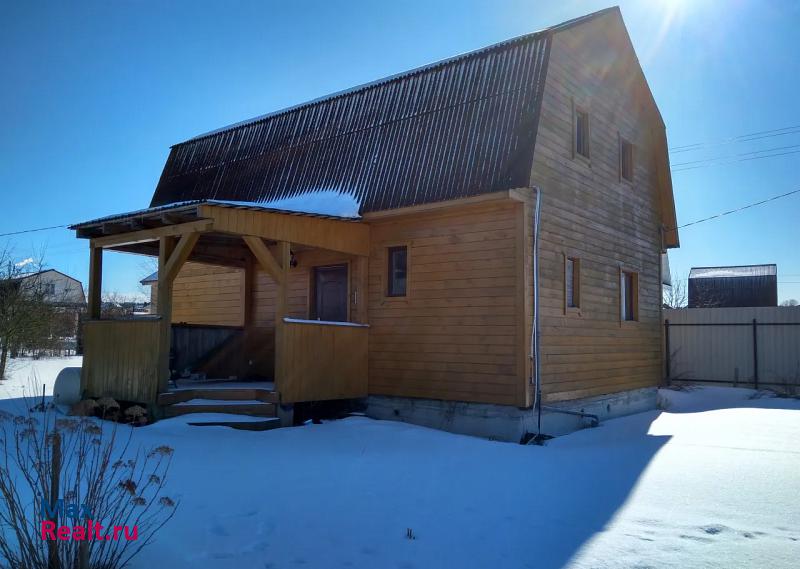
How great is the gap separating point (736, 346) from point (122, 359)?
1640 centimetres

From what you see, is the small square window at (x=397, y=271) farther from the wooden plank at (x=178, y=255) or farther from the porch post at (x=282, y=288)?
the wooden plank at (x=178, y=255)

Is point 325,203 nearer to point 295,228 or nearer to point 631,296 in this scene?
point 295,228

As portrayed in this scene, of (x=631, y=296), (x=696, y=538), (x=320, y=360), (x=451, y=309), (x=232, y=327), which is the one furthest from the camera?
(x=631, y=296)

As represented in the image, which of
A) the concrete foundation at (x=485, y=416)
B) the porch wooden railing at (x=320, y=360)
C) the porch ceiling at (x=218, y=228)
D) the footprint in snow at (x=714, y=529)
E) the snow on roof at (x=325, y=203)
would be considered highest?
the snow on roof at (x=325, y=203)

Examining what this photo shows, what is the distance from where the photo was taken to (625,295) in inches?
561

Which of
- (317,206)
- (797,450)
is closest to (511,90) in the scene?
(317,206)

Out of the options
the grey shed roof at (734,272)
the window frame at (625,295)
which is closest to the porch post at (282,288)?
the window frame at (625,295)

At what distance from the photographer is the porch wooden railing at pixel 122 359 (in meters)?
9.54

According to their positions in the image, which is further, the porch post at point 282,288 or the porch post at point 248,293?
the porch post at point 248,293

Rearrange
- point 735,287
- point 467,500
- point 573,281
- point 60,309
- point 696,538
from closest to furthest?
point 696,538, point 467,500, point 573,281, point 60,309, point 735,287

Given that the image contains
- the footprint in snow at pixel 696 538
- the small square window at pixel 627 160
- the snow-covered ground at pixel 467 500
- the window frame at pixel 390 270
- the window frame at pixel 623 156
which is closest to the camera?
the snow-covered ground at pixel 467 500

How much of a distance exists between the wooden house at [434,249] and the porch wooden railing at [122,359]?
34 millimetres

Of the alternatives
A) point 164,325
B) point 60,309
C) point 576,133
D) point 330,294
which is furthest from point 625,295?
point 60,309

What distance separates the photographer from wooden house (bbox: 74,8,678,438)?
991cm
